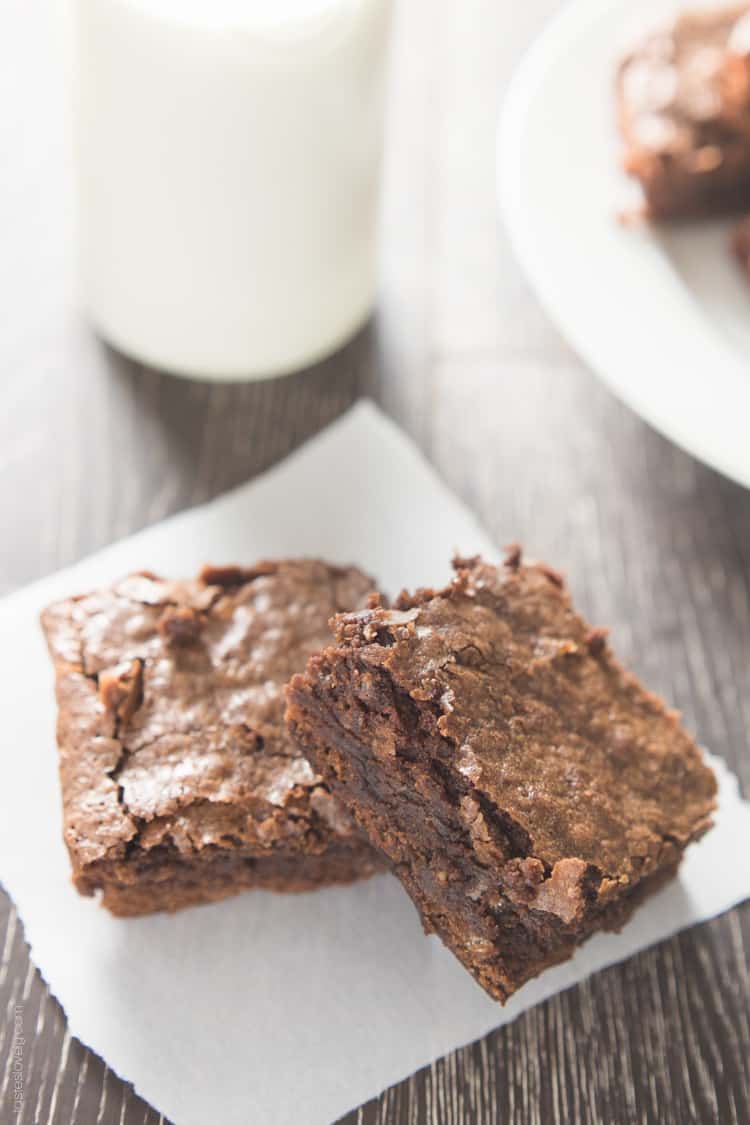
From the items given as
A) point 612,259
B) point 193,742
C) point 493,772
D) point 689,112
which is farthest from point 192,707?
point 689,112

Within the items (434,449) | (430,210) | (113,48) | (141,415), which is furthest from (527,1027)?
(430,210)

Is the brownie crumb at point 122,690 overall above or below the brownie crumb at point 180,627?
below

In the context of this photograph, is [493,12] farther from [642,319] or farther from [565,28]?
[642,319]

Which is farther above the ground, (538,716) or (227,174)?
(227,174)

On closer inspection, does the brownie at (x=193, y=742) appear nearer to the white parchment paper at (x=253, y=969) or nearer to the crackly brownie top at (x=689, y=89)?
the white parchment paper at (x=253, y=969)

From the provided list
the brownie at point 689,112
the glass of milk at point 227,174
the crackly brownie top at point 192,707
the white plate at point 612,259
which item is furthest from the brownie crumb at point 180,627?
the brownie at point 689,112

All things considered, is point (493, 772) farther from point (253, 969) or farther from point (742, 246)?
point (742, 246)

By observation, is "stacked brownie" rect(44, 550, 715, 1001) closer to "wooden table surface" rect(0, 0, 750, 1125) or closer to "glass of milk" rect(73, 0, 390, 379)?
"wooden table surface" rect(0, 0, 750, 1125)
